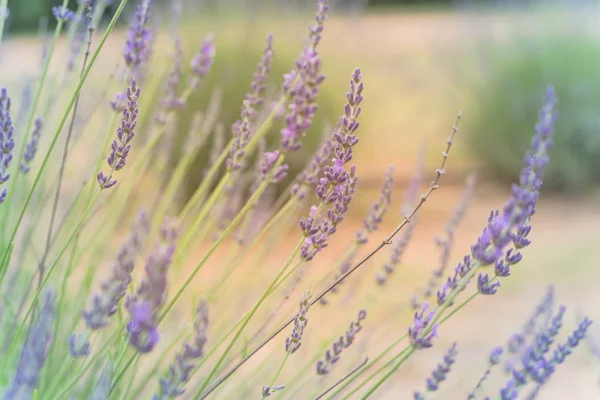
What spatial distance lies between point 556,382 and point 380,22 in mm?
7512

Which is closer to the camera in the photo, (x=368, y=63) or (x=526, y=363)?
(x=526, y=363)

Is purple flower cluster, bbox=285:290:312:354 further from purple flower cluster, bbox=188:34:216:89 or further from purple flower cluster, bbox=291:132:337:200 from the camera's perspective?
purple flower cluster, bbox=188:34:216:89

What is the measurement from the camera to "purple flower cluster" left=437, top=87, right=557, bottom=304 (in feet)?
1.78

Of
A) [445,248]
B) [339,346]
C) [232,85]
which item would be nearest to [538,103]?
[232,85]

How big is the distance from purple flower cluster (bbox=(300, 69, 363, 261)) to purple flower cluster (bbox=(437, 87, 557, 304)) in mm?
130

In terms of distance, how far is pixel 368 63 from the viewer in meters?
5.62

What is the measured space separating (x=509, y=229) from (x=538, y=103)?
4.41m

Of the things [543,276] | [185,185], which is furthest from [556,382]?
[185,185]

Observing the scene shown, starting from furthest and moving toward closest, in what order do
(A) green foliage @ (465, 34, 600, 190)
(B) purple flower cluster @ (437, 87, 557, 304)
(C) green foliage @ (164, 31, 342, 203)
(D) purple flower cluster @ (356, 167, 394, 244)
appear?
(A) green foliage @ (465, 34, 600, 190) < (C) green foliage @ (164, 31, 342, 203) < (D) purple flower cluster @ (356, 167, 394, 244) < (B) purple flower cluster @ (437, 87, 557, 304)

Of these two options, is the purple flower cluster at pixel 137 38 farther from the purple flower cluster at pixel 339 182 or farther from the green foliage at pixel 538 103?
the green foliage at pixel 538 103

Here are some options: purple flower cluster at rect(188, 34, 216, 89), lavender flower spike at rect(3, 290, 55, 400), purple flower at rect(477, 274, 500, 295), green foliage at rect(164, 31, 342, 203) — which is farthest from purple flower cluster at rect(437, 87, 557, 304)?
green foliage at rect(164, 31, 342, 203)

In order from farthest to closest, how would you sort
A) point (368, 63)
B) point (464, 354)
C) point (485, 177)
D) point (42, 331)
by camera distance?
point (368, 63) < point (485, 177) < point (464, 354) < point (42, 331)

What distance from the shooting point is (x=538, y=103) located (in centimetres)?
462

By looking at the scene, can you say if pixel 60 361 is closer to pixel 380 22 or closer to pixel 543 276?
pixel 543 276
